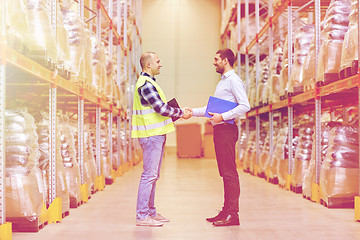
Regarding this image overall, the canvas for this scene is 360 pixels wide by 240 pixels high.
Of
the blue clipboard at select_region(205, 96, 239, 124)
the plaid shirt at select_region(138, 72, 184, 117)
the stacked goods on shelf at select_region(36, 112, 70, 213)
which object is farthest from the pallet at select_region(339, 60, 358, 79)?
the stacked goods on shelf at select_region(36, 112, 70, 213)

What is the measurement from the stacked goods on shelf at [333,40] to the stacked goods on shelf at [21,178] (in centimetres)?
352

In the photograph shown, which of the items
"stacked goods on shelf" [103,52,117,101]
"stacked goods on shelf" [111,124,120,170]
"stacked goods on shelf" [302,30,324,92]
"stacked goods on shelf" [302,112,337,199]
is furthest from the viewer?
"stacked goods on shelf" [111,124,120,170]

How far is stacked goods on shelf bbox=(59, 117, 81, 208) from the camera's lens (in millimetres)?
5277

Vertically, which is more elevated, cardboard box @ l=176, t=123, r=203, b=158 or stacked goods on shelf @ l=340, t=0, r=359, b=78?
stacked goods on shelf @ l=340, t=0, r=359, b=78

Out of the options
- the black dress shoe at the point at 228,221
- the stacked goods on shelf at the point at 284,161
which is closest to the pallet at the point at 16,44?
the black dress shoe at the point at 228,221

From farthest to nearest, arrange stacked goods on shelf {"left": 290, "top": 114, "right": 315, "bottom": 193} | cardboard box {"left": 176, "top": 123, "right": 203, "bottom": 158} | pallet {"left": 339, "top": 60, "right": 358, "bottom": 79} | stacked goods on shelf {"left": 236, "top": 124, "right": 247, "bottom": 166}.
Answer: cardboard box {"left": 176, "top": 123, "right": 203, "bottom": 158}, stacked goods on shelf {"left": 236, "top": 124, "right": 247, "bottom": 166}, stacked goods on shelf {"left": 290, "top": 114, "right": 315, "bottom": 193}, pallet {"left": 339, "top": 60, "right": 358, "bottom": 79}

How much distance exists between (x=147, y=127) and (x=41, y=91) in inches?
71.0

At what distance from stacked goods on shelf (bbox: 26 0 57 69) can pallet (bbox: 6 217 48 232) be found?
1.43 metres

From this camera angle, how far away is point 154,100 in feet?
13.6

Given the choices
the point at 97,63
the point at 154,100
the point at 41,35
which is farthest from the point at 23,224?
the point at 97,63

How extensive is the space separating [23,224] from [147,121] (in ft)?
4.81

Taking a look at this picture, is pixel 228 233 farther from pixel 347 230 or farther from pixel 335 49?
pixel 335 49

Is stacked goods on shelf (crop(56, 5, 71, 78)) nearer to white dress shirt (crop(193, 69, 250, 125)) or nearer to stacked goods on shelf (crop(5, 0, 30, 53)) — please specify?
stacked goods on shelf (crop(5, 0, 30, 53))

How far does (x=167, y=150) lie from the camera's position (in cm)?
1891
